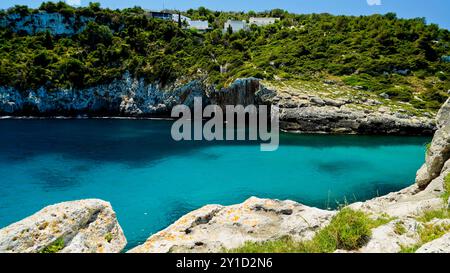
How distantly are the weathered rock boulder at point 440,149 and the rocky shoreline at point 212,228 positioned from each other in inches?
119

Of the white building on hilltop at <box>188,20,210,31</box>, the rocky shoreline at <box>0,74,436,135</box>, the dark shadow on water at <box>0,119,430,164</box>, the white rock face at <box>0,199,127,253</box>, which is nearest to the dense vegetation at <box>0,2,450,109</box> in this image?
the rocky shoreline at <box>0,74,436,135</box>

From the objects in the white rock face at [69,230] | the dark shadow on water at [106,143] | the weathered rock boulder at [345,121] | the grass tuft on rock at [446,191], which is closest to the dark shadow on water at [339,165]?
the dark shadow on water at [106,143]

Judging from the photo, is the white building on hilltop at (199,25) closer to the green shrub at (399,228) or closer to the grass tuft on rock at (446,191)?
the grass tuft on rock at (446,191)

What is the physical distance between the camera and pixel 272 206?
28.1ft

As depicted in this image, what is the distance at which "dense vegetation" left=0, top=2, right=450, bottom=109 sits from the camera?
180ft

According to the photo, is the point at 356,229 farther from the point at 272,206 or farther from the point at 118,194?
the point at 118,194

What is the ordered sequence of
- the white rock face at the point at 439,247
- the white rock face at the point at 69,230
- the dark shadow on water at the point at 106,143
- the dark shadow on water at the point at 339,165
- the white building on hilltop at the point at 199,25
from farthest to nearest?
the white building on hilltop at the point at 199,25, the dark shadow on water at the point at 106,143, the dark shadow on water at the point at 339,165, the white rock face at the point at 69,230, the white rock face at the point at 439,247

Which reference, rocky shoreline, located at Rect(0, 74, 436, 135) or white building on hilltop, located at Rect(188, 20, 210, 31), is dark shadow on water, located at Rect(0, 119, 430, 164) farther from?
white building on hilltop, located at Rect(188, 20, 210, 31)

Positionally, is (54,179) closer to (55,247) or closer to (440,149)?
(55,247)

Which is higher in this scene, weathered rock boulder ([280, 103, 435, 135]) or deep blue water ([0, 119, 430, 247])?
weathered rock boulder ([280, 103, 435, 135])

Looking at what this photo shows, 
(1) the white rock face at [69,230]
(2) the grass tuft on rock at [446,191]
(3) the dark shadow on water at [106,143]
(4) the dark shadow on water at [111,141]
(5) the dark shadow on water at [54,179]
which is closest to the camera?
(1) the white rock face at [69,230]

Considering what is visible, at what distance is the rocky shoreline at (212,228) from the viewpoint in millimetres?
5676

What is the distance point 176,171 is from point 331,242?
2211 cm

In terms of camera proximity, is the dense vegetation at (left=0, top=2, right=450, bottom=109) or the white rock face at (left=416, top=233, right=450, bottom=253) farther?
the dense vegetation at (left=0, top=2, right=450, bottom=109)
